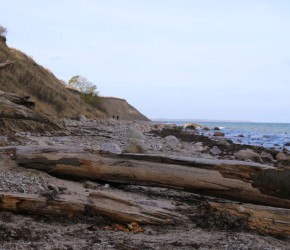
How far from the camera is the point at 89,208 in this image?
15.5 feet

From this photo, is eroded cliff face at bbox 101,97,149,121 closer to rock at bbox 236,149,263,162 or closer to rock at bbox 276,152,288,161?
rock at bbox 276,152,288,161

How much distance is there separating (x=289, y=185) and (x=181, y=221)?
140cm

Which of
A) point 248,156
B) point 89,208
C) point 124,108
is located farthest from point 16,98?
point 124,108

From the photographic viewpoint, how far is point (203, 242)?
428 cm

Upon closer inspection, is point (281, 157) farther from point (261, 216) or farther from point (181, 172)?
point (261, 216)

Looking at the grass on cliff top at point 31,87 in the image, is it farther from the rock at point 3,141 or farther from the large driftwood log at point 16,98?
the rock at point 3,141

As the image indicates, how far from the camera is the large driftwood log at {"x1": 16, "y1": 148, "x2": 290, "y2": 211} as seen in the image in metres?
5.29

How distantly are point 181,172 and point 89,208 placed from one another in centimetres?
146

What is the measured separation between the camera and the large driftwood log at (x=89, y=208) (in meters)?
4.59

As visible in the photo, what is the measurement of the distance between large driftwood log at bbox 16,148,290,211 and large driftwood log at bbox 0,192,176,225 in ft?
2.94

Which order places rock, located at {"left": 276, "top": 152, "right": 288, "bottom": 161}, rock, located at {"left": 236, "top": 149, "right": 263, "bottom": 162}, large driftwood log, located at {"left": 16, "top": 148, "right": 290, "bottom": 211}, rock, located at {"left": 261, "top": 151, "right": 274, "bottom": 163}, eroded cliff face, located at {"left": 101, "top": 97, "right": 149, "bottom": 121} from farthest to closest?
eroded cliff face, located at {"left": 101, "top": 97, "right": 149, "bottom": 121} → rock, located at {"left": 276, "top": 152, "right": 288, "bottom": 161} → rock, located at {"left": 261, "top": 151, "right": 274, "bottom": 163} → rock, located at {"left": 236, "top": 149, "right": 263, "bottom": 162} → large driftwood log, located at {"left": 16, "top": 148, "right": 290, "bottom": 211}

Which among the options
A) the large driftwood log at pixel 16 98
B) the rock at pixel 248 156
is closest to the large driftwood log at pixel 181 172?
the large driftwood log at pixel 16 98

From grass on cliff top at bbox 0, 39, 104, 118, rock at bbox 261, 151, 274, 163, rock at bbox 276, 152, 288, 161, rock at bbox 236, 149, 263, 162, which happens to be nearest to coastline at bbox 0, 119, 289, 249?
rock at bbox 236, 149, 263, 162

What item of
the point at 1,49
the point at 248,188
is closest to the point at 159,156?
the point at 248,188
